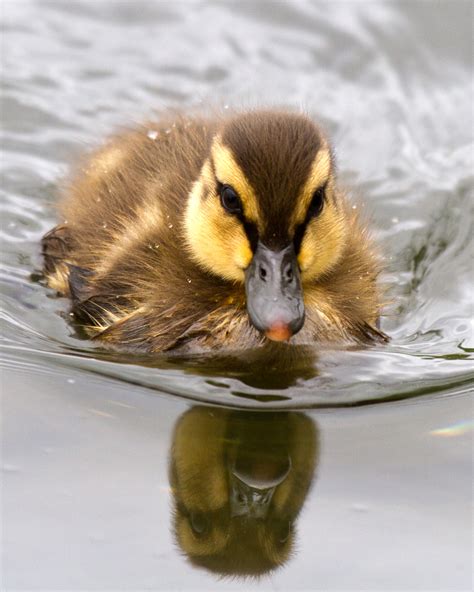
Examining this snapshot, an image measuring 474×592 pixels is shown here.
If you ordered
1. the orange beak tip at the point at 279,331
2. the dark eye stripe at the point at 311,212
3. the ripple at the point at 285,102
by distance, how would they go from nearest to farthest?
the orange beak tip at the point at 279,331, the dark eye stripe at the point at 311,212, the ripple at the point at 285,102

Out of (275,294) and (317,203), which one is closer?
(275,294)

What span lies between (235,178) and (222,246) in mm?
254

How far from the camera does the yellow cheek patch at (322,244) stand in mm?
3727

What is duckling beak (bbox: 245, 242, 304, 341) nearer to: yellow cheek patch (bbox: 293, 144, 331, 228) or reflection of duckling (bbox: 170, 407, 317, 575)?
yellow cheek patch (bbox: 293, 144, 331, 228)

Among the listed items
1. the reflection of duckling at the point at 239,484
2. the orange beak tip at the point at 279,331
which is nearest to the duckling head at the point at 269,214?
the orange beak tip at the point at 279,331

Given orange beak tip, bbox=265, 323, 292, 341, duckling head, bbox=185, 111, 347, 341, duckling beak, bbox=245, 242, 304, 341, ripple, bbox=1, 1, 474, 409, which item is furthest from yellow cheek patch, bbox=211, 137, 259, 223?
ripple, bbox=1, 1, 474, 409

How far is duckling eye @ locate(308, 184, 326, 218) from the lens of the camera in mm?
3688

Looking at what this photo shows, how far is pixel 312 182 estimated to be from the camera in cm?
365

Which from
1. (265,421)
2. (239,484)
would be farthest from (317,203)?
(239,484)

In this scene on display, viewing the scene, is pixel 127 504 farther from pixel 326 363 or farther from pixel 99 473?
pixel 326 363

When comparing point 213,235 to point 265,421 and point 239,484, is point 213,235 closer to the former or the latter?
point 265,421

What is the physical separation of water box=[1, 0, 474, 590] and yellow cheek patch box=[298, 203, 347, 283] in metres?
0.30

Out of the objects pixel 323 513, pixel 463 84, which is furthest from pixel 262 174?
pixel 463 84

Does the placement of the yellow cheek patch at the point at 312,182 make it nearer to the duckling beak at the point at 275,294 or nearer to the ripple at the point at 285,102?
the duckling beak at the point at 275,294
